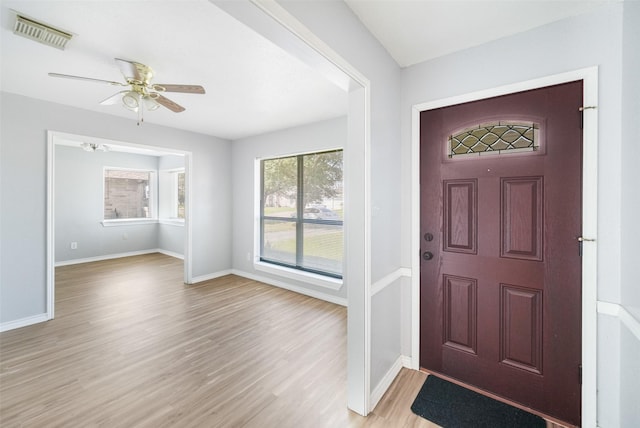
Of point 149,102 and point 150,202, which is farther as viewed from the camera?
point 150,202

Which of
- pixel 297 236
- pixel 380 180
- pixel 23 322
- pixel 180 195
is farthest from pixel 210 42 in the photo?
pixel 180 195

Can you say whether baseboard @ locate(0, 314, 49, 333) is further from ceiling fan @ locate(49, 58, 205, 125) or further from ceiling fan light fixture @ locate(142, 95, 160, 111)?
ceiling fan light fixture @ locate(142, 95, 160, 111)

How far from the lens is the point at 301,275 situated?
390cm

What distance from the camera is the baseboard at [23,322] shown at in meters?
2.77

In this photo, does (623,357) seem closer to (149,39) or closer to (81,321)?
(149,39)

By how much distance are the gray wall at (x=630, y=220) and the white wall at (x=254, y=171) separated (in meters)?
2.45

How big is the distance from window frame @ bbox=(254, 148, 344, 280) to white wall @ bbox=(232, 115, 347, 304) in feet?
0.31

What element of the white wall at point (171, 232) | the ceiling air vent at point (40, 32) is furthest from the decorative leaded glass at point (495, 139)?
the white wall at point (171, 232)

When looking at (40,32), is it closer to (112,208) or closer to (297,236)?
(297,236)

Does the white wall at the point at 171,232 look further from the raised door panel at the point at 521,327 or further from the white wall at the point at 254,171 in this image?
the raised door panel at the point at 521,327

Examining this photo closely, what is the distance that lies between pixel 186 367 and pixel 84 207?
562cm

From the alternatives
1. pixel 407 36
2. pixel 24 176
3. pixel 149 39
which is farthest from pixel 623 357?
pixel 24 176

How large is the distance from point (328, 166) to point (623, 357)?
126 inches

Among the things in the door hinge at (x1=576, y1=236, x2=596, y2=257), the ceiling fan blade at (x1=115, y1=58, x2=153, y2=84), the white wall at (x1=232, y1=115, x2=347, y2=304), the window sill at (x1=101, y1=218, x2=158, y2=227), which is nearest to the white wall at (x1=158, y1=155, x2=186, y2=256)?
the window sill at (x1=101, y1=218, x2=158, y2=227)
